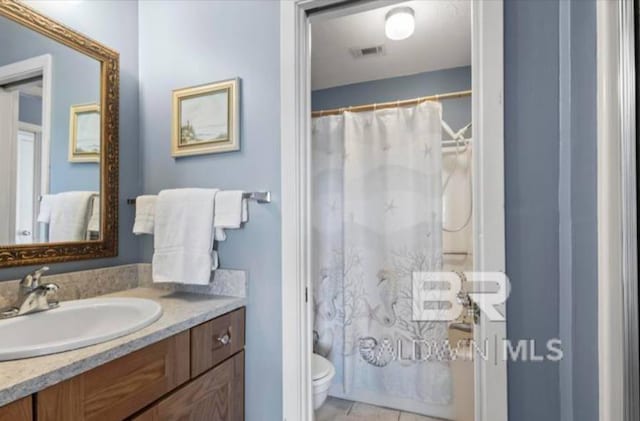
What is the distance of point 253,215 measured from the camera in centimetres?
138

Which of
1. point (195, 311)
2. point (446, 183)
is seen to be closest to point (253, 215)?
point (195, 311)

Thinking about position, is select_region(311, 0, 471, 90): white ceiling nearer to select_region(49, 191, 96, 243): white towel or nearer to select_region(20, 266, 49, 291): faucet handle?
select_region(49, 191, 96, 243): white towel

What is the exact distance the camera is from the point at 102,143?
1.44 metres

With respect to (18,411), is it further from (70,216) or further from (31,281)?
(70,216)

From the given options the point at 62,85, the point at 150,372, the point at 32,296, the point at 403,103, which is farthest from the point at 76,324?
the point at 403,103

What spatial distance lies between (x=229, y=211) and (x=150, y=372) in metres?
0.61

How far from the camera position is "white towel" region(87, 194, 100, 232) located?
1.39m

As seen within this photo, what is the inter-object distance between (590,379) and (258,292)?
3.62 ft

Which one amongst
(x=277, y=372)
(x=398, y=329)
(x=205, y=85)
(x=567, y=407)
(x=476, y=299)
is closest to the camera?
(x=567, y=407)

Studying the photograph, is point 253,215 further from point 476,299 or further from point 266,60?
point 476,299

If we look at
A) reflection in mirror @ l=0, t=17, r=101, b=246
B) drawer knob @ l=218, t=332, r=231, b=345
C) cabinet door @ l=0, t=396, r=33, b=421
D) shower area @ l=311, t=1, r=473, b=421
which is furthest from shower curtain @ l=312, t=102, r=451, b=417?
cabinet door @ l=0, t=396, r=33, b=421

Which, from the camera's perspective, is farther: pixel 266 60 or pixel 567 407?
pixel 266 60

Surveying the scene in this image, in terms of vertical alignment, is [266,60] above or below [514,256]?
above

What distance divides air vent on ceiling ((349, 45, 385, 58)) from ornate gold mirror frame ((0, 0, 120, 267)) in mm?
1405
